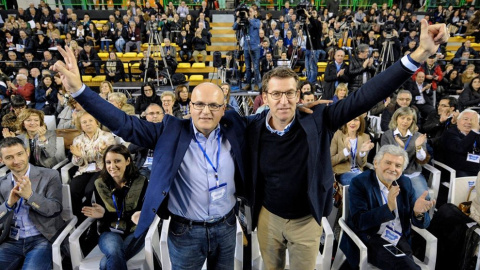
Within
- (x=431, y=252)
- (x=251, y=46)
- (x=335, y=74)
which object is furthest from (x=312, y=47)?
(x=431, y=252)

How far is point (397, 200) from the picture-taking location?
2.07 metres

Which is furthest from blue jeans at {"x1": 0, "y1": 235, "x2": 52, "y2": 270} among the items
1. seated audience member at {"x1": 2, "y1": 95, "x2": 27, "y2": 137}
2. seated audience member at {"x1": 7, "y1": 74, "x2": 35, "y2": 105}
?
seated audience member at {"x1": 7, "y1": 74, "x2": 35, "y2": 105}

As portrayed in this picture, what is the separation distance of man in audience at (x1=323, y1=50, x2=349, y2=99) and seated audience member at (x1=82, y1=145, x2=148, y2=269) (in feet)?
12.4

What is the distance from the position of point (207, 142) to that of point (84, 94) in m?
0.50

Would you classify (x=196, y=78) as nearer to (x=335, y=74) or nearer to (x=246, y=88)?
(x=246, y=88)

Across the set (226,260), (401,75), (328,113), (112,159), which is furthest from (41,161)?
(401,75)

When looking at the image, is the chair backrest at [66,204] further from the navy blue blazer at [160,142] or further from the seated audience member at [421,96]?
the seated audience member at [421,96]

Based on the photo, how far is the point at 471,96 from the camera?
5.12 meters

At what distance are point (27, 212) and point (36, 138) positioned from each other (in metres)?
1.19

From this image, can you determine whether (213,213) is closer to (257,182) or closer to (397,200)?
(257,182)

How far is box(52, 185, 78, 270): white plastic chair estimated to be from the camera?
1986 mm

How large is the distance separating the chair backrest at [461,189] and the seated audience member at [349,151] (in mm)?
694

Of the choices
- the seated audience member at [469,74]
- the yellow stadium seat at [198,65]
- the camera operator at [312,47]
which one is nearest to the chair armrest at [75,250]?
the camera operator at [312,47]

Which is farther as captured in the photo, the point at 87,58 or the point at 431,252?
the point at 87,58
